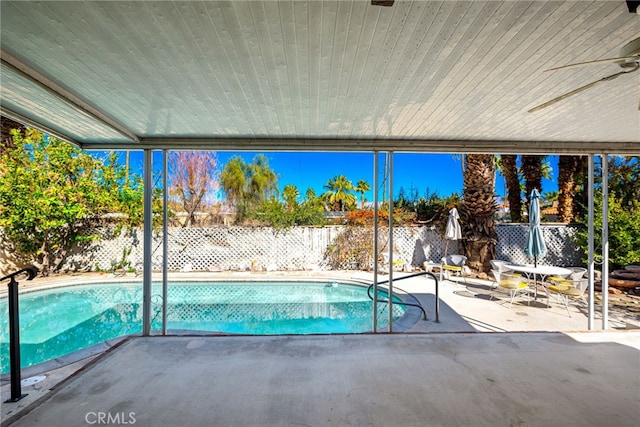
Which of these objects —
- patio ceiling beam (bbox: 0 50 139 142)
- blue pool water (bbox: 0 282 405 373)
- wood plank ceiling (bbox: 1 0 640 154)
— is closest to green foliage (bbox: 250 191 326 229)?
blue pool water (bbox: 0 282 405 373)

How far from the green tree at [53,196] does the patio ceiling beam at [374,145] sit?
20.4ft

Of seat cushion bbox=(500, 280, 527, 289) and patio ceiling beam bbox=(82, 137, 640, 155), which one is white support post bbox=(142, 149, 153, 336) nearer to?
patio ceiling beam bbox=(82, 137, 640, 155)

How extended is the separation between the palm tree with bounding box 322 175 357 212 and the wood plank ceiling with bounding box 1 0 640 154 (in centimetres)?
1620

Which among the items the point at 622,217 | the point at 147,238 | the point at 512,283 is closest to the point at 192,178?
the point at 147,238

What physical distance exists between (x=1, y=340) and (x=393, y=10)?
706 cm

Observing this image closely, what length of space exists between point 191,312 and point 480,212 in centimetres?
781

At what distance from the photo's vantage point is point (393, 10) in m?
1.53

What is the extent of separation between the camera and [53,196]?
8242mm

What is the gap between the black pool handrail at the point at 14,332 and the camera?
234cm

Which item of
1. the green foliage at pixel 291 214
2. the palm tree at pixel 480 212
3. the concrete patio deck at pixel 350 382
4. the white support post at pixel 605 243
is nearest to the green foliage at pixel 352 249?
the green foliage at pixel 291 214

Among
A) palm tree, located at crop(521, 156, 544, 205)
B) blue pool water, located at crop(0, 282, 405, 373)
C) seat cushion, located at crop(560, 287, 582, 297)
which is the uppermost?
palm tree, located at crop(521, 156, 544, 205)

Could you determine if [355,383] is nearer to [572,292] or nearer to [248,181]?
[572,292]

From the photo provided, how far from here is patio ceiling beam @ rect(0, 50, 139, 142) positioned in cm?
197

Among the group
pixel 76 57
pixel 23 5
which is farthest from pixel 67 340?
pixel 23 5
